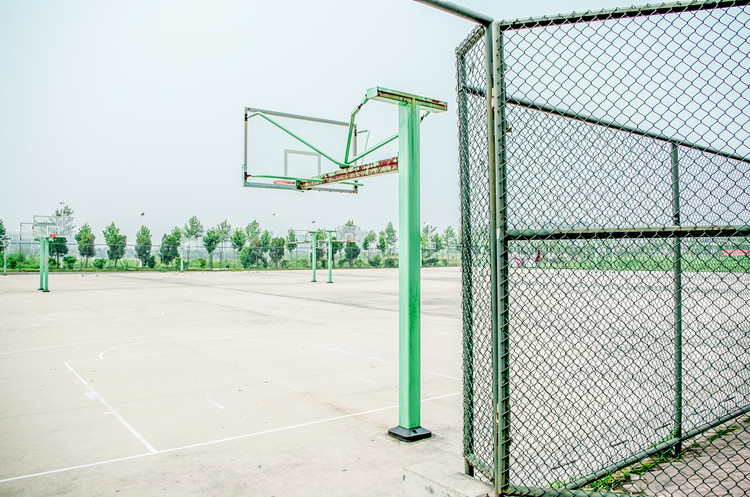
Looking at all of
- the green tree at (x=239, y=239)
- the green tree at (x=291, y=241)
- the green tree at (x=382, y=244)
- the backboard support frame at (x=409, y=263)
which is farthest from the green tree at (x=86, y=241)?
the backboard support frame at (x=409, y=263)

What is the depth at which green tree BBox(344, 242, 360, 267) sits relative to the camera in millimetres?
57525

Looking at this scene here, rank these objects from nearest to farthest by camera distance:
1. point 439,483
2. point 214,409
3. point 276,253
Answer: point 439,483, point 214,409, point 276,253

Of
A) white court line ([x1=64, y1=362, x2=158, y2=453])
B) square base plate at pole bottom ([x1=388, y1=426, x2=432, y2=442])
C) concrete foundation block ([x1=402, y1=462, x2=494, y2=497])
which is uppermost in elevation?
concrete foundation block ([x1=402, y1=462, x2=494, y2=497])

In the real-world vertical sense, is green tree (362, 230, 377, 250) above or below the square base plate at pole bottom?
above

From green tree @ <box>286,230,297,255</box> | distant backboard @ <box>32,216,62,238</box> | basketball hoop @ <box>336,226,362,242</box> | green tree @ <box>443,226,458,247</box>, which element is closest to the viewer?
distant backboard @ <box>32,216,62,238</box>

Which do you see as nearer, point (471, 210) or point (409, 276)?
point (471, 210)

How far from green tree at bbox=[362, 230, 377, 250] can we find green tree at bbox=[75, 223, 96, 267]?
28.2m

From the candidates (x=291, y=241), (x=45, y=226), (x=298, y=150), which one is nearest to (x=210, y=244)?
(x=291, y=241)

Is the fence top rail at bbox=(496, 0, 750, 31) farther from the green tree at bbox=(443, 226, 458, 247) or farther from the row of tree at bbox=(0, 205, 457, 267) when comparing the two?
the green tree at bbox=(443, 226, 458, 247)

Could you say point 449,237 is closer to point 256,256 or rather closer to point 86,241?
point 256,256

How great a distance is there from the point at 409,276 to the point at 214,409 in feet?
9.06

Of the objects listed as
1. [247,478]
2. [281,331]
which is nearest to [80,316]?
[281,331]

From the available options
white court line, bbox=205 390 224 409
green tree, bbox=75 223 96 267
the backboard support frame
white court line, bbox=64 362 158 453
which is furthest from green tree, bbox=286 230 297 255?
the backboard support frame

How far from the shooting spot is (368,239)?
2494 inches
